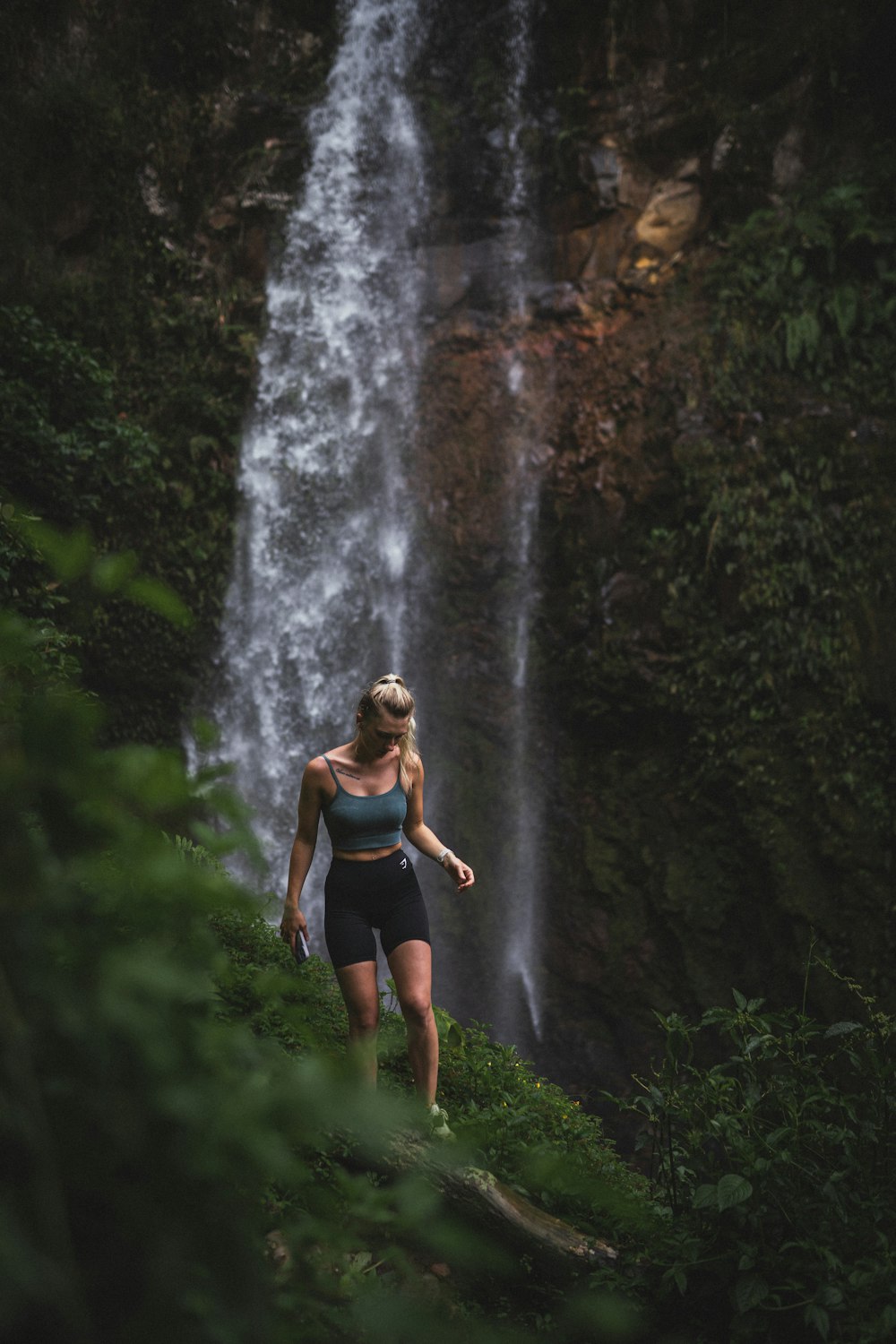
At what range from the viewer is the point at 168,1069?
2.61 ft

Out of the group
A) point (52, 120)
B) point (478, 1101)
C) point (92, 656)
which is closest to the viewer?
point (478, 1101)

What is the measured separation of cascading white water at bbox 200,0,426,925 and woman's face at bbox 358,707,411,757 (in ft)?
21.4

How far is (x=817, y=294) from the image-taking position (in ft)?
31.6

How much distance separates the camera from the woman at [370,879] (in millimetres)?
3572

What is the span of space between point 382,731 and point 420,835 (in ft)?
2.11

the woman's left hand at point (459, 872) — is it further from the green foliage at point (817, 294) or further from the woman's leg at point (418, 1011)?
the green foliage at point (817, 294)

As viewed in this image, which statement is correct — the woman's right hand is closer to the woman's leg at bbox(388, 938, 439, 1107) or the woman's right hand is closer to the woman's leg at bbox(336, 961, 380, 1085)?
the woman's leg at bbox(336, 961, 380, 1085)

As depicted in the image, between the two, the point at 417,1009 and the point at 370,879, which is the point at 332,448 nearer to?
the point at 370,879

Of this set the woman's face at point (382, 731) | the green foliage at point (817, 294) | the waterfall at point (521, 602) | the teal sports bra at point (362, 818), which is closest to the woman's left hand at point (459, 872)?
the teal sports bra at point (362, 818)

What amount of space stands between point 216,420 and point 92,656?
3357mm

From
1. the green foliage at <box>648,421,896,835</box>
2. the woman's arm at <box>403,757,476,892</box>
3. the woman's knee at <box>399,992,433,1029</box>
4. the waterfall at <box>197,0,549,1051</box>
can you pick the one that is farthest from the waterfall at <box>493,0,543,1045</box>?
the woman's knee at <box>399,992,433,1029</box>

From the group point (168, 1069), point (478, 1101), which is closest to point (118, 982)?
point (168, 1069)

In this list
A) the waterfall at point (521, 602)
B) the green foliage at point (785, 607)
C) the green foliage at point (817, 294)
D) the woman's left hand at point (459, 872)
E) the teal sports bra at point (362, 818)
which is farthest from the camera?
the waterfall at point (521, 602)

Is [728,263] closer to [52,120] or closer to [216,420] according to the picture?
[216,420]
